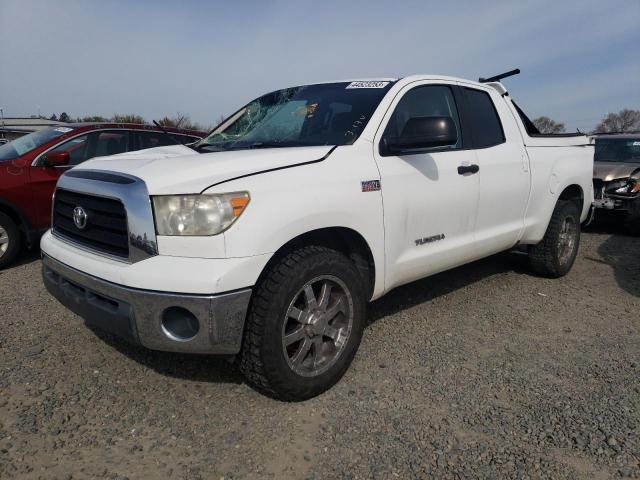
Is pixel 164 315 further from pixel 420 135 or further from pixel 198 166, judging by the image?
pixel 420 135

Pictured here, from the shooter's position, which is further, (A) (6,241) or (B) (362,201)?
(A) (6,241)

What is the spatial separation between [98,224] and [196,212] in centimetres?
65

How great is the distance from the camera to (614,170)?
802 cm

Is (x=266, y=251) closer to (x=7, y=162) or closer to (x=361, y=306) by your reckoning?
(x=361, y=306)

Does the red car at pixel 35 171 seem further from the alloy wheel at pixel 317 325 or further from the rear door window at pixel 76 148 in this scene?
the alloy wheel at pixel 317 325

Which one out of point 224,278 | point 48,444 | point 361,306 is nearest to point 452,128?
point 361,306

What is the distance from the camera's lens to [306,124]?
3.37m

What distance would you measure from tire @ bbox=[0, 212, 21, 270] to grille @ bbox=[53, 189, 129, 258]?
2.95 meters

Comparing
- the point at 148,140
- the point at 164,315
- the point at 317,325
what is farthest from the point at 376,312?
the point at 148,140

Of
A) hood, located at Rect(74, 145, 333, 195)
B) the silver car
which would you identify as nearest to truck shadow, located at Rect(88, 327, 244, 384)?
hood, located at Rect(74, 145, 333, 195)

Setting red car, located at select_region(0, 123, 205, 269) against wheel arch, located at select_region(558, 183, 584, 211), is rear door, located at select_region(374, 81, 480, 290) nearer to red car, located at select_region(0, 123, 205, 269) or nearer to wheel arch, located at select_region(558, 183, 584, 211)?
wheel arch, located at select_region(558, 183, 584, 211)

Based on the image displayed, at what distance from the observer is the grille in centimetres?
245

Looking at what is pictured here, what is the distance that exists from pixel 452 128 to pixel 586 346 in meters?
1.86

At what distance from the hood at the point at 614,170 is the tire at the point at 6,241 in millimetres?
8309
